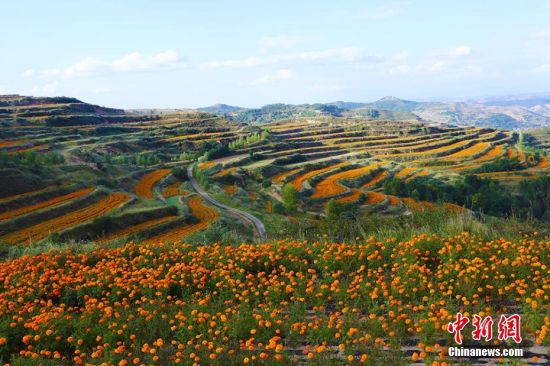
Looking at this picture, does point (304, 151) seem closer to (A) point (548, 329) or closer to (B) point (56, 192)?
(B) point (56, 192)

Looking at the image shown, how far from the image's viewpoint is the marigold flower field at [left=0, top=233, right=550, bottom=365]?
7531 mm

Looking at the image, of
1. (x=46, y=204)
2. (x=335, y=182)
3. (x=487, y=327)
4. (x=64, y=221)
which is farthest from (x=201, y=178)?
(x=487, y=327)

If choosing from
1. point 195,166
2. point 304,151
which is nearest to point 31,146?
point 195,166

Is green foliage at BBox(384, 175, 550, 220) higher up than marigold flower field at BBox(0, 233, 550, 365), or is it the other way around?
marigold flower field at BBox(0, 233, 550, 365)

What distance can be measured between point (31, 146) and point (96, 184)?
51.2m

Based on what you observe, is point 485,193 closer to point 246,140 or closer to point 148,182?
point 148,182

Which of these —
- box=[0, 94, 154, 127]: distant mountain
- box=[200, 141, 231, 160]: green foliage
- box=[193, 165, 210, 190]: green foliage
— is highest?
box=[0, 94, 154, 127]: distant mountain

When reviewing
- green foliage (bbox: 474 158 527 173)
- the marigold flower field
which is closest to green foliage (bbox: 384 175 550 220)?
green foliage (bbox: 474 158 527 173)

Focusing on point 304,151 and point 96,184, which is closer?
point 96,184

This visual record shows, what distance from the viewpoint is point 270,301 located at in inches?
372

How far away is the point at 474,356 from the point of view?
23.1 feet

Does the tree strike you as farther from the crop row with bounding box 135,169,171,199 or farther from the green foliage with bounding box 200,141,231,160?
the green foliage with bounding box 200,141,231,160

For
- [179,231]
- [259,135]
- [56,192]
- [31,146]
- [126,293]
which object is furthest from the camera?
[259,135]

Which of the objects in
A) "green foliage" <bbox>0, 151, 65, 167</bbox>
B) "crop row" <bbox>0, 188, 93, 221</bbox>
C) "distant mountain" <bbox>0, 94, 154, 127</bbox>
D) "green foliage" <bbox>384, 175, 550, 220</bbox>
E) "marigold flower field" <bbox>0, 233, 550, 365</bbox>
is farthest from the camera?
"distant mountain" <bbox>0, 94, 154, 127</bbox>
